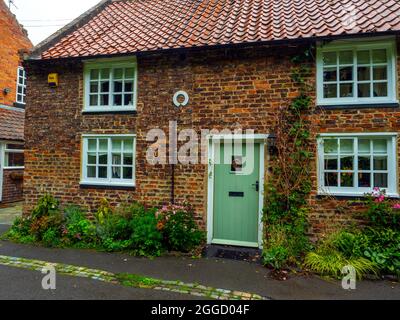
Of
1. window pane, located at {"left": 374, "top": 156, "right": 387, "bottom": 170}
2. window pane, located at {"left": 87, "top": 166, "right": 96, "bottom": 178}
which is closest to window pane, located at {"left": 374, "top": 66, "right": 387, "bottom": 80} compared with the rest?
window pane, located at {"left": 374, "top": 156, "right": 387, "bottom": 170}

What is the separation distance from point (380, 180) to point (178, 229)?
4.27 meters

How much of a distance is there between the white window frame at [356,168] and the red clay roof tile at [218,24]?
2.01 metres

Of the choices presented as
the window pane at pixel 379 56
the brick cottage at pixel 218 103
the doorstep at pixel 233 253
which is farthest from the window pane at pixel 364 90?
the doorstep at pixel 233 253

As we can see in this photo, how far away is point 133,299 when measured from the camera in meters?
3.91

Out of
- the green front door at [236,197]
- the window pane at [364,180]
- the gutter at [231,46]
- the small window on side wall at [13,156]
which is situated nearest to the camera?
the gutter at [231,46]

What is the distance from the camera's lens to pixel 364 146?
5.59 metres

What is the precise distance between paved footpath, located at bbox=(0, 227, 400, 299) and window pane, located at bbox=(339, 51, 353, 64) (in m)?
4.32

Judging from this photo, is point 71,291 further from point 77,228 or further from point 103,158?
point 103,158

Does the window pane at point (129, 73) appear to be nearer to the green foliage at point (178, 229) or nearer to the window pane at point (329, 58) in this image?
the green foliage at point (178, 229)

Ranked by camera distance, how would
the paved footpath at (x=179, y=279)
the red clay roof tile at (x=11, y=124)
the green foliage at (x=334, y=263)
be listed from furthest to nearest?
the red clay roof tile at (x=11, y=124), the green foliage at (x=334, y=263), the paved footpath at (x=179, y=279)

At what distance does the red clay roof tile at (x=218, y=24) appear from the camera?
19.0ft

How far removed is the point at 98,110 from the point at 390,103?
6577 mm
